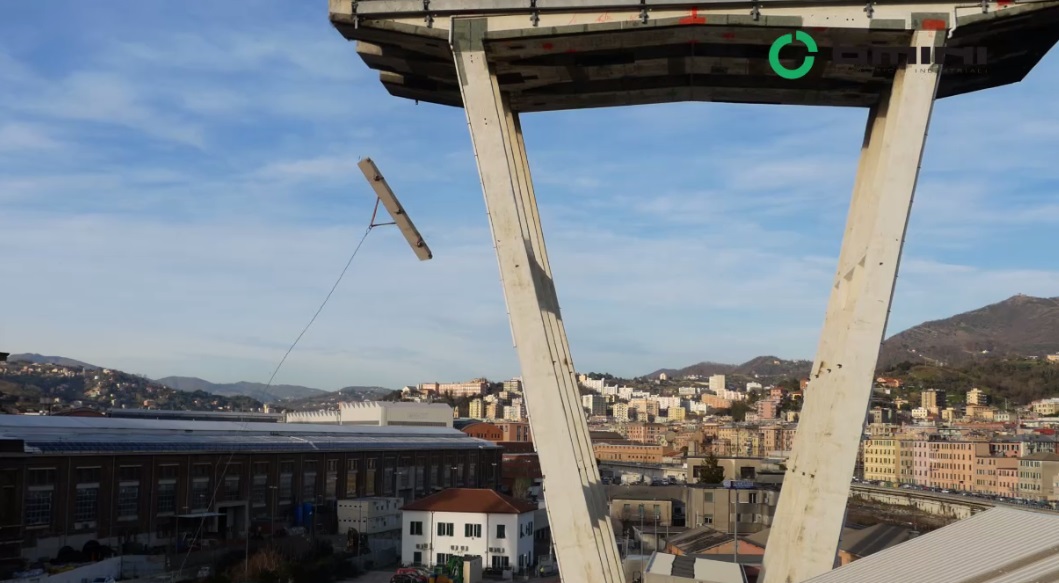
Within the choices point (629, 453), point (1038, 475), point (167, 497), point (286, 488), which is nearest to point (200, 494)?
point (167, 497)

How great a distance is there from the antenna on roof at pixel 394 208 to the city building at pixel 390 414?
3121 inches

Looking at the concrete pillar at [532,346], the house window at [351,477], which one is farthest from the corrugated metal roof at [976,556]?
the house window at [351,477]

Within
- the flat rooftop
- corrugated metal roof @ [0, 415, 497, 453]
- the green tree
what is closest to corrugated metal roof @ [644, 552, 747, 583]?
the flat rooftop

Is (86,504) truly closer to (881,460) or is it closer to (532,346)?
(532,346)

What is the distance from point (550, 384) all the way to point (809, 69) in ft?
20.5

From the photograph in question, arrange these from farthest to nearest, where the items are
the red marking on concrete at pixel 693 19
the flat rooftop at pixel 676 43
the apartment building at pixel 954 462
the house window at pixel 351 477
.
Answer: the apartment building at pixel 954 462 < the house window at pixel 351 477 < the red marking on concrete at pixel 693 19 < the flat rooftop at pixel 676 43

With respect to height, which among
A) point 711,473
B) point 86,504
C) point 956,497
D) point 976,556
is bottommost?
point 956,497

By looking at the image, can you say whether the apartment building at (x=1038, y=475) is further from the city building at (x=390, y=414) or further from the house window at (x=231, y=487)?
the house window at (x=231, y=487)

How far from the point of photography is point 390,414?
320ft

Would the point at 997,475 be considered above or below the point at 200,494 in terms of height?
below

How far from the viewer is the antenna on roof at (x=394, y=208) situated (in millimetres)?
17141

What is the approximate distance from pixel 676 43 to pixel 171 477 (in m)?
43.8

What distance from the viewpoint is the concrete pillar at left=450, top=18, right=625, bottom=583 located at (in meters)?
14.3

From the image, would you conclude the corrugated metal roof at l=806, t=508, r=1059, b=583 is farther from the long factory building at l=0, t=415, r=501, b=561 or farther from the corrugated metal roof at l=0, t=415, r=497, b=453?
the corrugated metal roof at l=0, t=415, r=497, b=453
